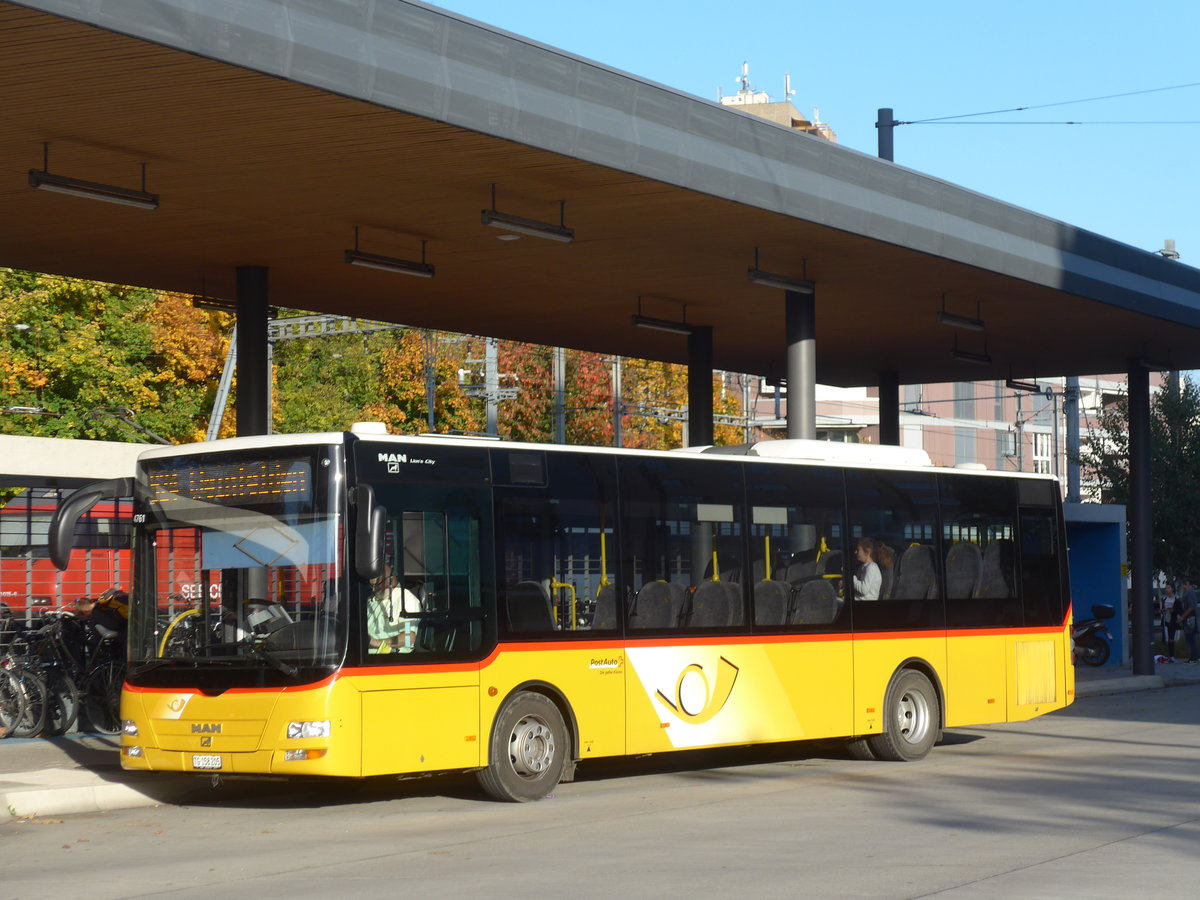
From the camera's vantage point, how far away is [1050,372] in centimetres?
3000

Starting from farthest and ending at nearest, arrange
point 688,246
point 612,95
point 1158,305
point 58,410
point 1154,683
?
point 58,410 → point 1154,683 → point 1158,305 → point 688,246 → point 612,95

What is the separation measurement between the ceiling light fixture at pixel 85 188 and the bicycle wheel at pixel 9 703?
5689 millimetres

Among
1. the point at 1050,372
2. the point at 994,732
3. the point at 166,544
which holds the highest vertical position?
the point at 1050,372

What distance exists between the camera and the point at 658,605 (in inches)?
580

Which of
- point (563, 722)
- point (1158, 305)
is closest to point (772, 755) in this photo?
point (563, 722)

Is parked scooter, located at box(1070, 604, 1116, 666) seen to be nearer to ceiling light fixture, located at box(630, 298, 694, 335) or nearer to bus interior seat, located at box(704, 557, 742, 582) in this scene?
ceiling light fixture, located at box(630, 298, 694, 335)

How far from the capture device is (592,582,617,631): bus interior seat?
1420 cm

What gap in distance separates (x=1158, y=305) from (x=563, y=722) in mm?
12653

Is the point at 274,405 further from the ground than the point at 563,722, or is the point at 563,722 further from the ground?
the point at 274,405

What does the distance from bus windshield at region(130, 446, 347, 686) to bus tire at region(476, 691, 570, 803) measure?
5.70 ft

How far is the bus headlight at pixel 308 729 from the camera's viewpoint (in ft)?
39.7

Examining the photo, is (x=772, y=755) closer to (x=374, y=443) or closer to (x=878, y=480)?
(x=878, y=480)

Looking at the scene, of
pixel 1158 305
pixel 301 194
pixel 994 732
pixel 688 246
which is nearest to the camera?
pixel 301 194

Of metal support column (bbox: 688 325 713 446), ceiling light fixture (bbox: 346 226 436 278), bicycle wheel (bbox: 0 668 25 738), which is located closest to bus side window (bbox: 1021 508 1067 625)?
metal support column (bbox: 688 325 713 446)
